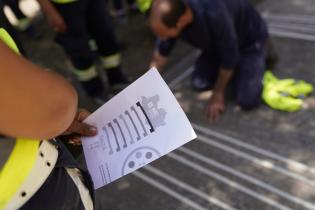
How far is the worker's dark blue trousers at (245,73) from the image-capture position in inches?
107

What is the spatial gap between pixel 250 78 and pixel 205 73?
334 mm

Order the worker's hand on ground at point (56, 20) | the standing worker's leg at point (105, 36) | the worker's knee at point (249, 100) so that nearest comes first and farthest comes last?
the worker's hand on ground at point (56, 20) < the worker's knee at point (249, 100) < the standing worker's leg at point (105, 36)

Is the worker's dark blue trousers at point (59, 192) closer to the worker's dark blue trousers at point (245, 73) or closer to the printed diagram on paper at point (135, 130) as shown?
the printed diagram on paper at point (135, 130)

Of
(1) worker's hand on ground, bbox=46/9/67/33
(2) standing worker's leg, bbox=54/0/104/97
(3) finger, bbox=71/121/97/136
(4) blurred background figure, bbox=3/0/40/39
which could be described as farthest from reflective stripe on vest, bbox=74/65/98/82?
(3) finger, bbox=71/121/97/136

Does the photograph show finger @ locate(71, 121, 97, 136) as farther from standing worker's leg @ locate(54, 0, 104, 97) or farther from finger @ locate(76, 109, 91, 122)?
standing worker's leg @ locate(54, 0, 104, 97)

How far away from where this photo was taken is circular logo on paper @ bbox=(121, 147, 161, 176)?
46.6 inches

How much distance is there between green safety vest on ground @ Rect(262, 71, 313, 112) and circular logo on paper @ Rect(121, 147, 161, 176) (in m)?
1.63

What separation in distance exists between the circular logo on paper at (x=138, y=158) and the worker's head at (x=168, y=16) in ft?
4.00

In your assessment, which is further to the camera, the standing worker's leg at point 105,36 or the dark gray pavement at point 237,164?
the standing worker's leg at point 105,36

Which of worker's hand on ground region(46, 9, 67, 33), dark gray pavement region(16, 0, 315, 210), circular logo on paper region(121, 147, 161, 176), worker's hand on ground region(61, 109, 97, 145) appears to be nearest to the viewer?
circular logo on paper region(121, 147, 161, 176)

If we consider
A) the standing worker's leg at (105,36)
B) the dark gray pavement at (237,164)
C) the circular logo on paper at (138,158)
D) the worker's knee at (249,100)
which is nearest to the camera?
the circular logo on paper at (138,158)

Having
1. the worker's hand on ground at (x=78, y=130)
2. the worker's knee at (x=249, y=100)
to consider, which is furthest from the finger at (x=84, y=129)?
the worker's knee at (x=249, y=100)

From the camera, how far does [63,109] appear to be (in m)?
0.98

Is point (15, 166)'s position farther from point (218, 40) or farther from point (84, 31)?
point (84, 31)
